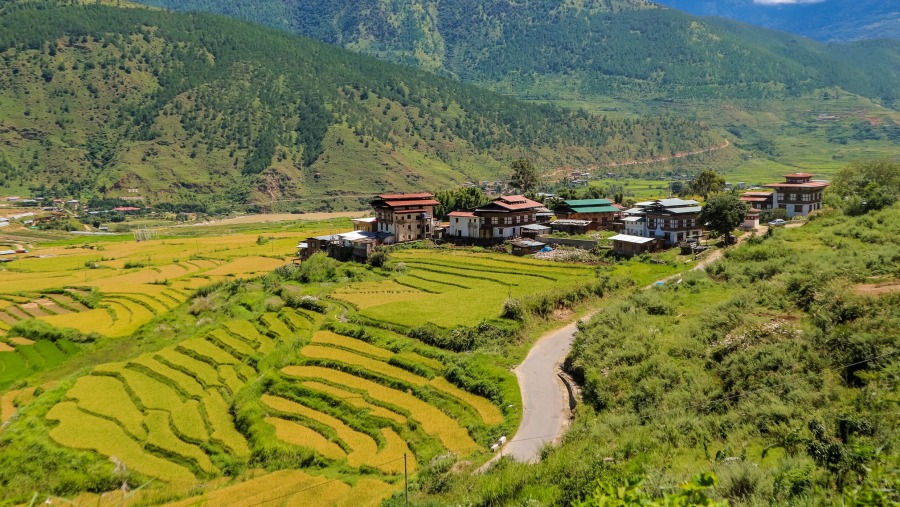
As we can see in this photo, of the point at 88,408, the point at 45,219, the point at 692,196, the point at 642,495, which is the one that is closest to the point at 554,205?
Answer: the point at 692,196

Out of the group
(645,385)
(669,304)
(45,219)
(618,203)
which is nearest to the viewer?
(645,385)

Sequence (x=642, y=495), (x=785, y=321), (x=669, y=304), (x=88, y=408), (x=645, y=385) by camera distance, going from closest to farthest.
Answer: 1. (x=642, y=495)
2. (x=645, y=385)
3. (x=785, y=321)
4. (x=88, y=408)
5. (x=669, y=304)

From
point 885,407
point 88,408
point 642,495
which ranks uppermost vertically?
point 642,495

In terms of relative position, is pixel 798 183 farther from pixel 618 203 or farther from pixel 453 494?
pixel 453 494

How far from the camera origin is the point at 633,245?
68.1 metres

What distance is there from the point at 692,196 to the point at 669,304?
70977 mm

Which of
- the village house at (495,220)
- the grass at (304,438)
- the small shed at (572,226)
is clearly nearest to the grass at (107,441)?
the grass at (304,438)

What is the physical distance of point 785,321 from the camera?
1286 inches

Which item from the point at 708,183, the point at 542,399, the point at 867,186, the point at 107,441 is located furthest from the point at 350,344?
the point at 708,183

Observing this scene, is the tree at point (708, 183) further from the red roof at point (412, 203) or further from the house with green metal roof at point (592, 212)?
the red roof at point (412, 203)

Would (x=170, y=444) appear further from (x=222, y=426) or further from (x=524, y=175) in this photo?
(x=524, y=175)

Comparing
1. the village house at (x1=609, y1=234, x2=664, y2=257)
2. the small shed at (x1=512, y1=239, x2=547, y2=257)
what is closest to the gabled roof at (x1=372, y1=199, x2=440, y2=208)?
the small shed at (x1=512, y1=239, x2=547, y2=257)

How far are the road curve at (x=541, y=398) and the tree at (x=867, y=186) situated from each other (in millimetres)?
37513

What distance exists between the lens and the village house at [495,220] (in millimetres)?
80312
